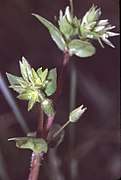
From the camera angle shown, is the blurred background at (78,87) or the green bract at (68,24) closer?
the green bract at (68,24)

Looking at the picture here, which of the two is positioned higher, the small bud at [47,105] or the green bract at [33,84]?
the green bract at [33,84]

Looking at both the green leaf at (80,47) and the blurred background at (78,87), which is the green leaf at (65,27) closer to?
the green leaf at (80,47)

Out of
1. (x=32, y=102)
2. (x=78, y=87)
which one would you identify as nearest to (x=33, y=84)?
(x=32, y=102)

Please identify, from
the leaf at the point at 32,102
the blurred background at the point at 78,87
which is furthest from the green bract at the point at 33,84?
the blurred background at the point at 78,87

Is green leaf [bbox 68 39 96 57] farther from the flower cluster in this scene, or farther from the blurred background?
the blurred background

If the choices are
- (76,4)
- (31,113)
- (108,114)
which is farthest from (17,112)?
(76,4)

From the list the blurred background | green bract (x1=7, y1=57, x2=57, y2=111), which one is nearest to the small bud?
green bract (x1=7, y1=57, x2=57, y2=111)

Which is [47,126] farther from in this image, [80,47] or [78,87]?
[78,87]

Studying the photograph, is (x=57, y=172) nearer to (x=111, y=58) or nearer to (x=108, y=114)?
(x=108, y=114)

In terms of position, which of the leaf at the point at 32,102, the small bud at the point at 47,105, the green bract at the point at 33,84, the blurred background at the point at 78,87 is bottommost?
the blurred background at the point at 78,87
